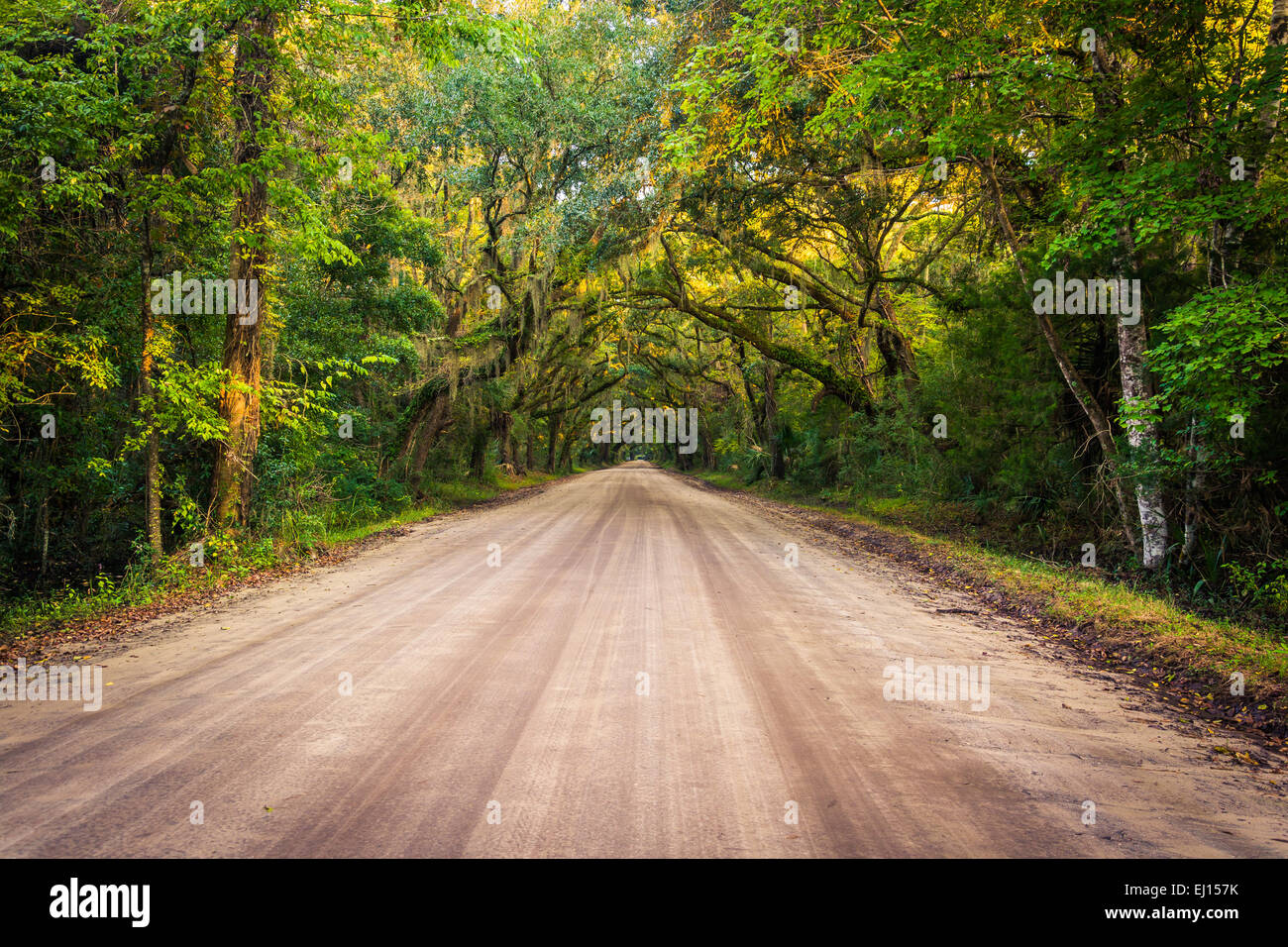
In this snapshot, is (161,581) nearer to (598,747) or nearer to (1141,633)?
(598,747)

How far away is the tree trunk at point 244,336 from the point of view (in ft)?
29.6

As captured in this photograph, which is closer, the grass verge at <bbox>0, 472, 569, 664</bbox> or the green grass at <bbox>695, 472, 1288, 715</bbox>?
the green grass at <bbox>695, 472, 1288, 715</bbox>

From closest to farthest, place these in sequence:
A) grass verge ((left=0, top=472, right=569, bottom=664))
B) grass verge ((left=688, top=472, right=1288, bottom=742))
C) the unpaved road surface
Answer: the unpaved road surface → grass verge ((left=688, top=472, right=1288, bottom=742)) → grass verge ((left=0, top=472, right=569, bottom=664))

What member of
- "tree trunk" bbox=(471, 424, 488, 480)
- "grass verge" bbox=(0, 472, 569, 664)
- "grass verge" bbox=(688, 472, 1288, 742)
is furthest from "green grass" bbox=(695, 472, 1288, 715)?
"tree trunk" bbox=(471, 424, 488, 480)

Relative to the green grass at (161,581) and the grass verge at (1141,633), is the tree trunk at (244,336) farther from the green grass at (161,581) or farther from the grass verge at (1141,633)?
the grass verge at (1141,633)

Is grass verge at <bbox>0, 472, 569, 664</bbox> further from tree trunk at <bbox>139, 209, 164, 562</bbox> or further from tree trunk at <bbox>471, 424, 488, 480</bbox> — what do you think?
tree trunk at <bbox>471, 424, 488, 480</bbox>

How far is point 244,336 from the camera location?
9.65 metres

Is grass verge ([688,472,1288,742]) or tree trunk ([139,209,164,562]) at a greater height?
tree trunk ([139,209,164,562])

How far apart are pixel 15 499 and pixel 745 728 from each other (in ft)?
34.8

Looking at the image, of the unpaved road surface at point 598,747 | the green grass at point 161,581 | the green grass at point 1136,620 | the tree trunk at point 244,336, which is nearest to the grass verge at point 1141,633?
the green grass at point 1136,620

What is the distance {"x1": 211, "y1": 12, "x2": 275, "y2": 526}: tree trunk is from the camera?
902 cm

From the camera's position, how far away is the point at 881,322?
1838cm

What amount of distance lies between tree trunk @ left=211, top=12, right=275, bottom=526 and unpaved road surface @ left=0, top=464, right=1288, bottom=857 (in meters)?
3.21

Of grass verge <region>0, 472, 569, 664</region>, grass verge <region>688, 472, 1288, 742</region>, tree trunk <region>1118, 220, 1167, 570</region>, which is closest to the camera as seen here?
grass verge <region>688, 472, 1288, 742</region>
